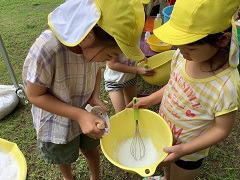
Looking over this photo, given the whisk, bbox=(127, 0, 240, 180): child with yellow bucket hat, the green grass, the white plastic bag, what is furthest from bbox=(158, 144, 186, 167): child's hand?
the white plastic bag

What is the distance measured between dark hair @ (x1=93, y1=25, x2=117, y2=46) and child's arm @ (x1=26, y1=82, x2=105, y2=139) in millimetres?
294

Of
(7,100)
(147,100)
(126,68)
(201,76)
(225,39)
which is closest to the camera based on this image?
(225,39)

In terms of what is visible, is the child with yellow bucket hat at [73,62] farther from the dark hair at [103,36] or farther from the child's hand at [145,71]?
the child's hand at [145,71]

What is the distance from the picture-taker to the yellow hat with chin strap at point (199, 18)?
810 mm

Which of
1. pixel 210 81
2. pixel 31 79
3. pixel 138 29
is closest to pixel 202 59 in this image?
pixel 210 81

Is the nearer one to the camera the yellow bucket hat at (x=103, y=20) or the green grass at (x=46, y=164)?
the yellow bucket hat at (x=103, y=20)

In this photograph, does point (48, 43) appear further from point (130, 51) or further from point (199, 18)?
point (199, 18)

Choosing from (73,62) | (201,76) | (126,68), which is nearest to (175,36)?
(201,76)

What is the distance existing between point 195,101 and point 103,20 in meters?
0.47

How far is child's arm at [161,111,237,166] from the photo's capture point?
0.97m

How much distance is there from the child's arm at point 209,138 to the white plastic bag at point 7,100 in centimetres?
140

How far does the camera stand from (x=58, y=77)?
1005 millimetres

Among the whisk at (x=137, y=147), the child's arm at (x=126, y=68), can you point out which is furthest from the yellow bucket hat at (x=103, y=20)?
the child's arm at (x=126, y=68)

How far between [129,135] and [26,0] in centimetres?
341
